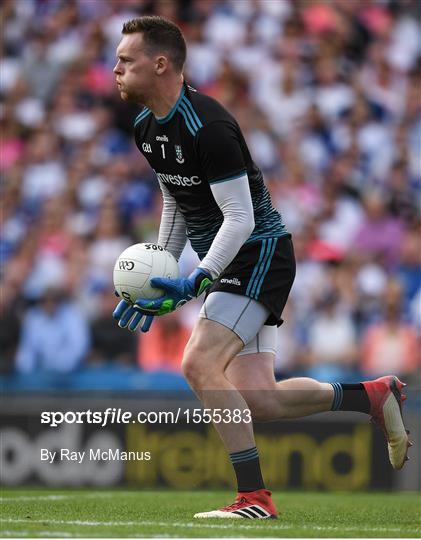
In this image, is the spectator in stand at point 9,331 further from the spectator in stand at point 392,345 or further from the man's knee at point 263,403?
the man's knee at point 263,403

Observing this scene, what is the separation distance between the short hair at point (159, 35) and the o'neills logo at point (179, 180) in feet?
1.83

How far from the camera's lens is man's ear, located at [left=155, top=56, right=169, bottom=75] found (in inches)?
261

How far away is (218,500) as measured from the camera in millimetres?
8797

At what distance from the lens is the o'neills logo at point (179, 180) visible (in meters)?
6.67

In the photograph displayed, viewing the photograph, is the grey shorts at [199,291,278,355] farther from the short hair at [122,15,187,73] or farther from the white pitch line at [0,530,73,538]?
the white pitch line at [0,530,73,538]

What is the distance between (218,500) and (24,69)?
854 cm

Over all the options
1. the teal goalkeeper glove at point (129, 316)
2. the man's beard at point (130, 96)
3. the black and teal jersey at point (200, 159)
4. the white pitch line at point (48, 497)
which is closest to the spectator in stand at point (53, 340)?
the white pitch line at point (48, 497)

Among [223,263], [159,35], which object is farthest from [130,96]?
[223,263]

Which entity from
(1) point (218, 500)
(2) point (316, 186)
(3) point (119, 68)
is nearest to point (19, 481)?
Result: (1) point (218, 500)

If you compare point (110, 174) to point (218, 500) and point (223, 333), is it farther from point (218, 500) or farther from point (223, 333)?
point (223, 333)

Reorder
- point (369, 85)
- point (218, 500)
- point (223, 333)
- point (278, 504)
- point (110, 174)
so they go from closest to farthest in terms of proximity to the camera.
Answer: point (223, 333) → point (278, 504) → point (218, 500) → point (110, 174) → point (369, 85)

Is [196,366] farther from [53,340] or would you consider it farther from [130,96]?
[53,340]

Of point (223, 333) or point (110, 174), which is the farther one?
point (110, 174)
